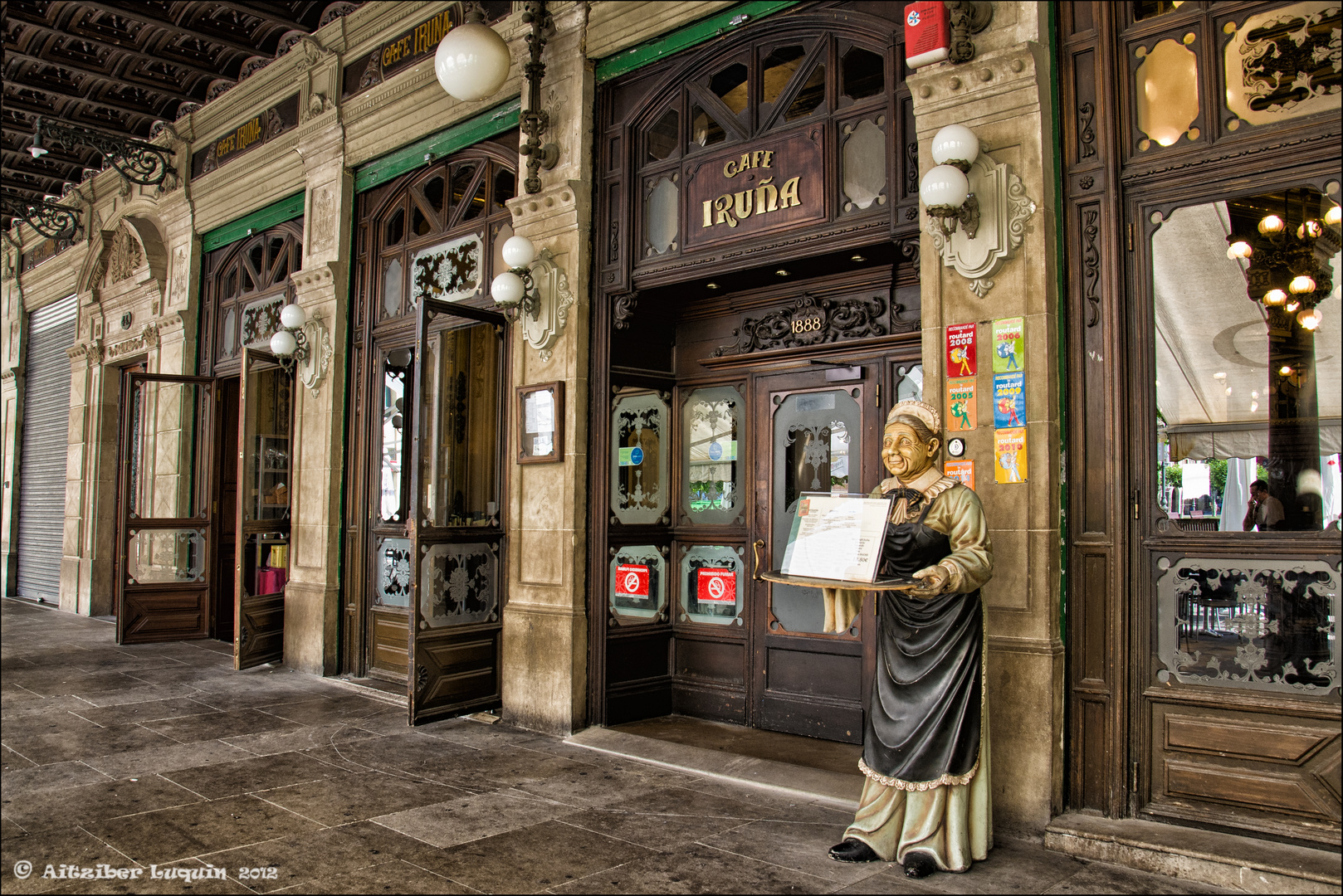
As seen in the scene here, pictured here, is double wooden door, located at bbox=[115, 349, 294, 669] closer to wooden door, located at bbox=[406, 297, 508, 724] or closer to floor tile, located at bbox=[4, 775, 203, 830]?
wooden door, located at bbox=[406, 297, 508, 724]

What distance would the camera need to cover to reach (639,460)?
708 cm

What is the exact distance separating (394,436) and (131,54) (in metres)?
5.46

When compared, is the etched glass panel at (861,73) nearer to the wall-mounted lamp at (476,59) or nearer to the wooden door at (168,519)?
the wall-mounted lamp at (476,59)

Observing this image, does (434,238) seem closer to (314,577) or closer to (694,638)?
(314,577)

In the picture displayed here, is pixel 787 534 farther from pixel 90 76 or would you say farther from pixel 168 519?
pixel 90 76

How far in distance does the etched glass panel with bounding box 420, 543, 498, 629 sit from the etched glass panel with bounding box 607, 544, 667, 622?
110 centimetres

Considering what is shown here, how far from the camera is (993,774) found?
4559mm

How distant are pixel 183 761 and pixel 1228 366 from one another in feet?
20.5

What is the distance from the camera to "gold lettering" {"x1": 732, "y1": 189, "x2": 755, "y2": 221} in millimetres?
6113

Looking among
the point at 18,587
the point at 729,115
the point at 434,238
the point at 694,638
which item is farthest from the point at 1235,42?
the point at 18,587

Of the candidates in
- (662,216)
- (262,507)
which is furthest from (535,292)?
(262,507)

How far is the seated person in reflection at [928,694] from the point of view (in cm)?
407

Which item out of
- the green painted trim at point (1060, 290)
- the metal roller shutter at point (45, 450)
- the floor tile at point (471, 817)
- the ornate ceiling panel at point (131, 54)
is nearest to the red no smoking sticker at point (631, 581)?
the floor tile at point (471, 817)

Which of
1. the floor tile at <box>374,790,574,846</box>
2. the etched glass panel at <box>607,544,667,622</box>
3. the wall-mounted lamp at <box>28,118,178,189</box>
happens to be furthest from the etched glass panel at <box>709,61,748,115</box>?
the wall-mounted lamp at <box>28,118,178,189</box>
